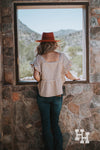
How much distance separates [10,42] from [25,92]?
78 cm

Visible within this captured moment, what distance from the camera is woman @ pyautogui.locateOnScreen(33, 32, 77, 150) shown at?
→ 2303 millimetres

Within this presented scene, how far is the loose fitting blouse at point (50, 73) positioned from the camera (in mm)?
2295

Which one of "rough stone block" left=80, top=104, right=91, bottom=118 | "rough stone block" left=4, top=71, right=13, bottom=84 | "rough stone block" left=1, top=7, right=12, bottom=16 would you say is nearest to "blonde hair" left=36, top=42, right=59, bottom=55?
"rough stone block" left=4, top=71, right=13, bottom=84

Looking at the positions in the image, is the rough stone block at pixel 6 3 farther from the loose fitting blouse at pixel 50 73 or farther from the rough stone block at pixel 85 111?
the rough stone block at pixel 85 111

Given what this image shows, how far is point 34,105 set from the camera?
2801mm

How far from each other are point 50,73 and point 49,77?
0.05 m

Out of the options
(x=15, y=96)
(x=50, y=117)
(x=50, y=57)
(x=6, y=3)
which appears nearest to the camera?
(x=50, y=57)

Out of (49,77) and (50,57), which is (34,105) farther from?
(50,57)

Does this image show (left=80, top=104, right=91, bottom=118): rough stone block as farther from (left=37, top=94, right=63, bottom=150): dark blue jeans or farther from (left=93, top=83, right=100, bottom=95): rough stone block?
(left=37, top=94, right=63, bottom=150): dark blue jeans

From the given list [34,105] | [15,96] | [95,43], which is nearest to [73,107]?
[34,105]

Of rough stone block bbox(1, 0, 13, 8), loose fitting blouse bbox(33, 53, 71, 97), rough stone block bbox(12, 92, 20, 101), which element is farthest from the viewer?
rough stone block bbox(12, 92, 20, 101)

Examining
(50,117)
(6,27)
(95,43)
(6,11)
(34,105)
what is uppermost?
(6,11)

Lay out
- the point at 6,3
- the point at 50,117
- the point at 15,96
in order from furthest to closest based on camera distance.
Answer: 1. the point at 15,96
2. the point at 6,3
3. the point at 50,117

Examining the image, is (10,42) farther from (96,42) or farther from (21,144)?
(21,144)
